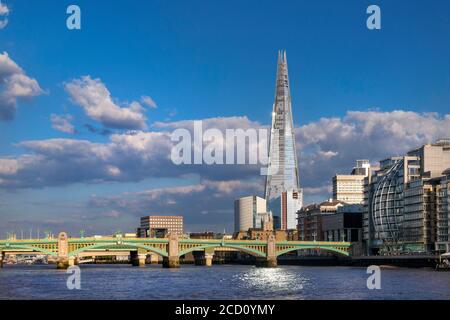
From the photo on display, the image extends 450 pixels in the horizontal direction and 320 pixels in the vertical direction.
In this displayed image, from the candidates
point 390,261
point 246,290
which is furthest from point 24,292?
point 390,261

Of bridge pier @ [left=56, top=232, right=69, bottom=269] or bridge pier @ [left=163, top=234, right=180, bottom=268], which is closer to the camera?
bridge pier @ [left=56, top=232, right=69, bottom=269]

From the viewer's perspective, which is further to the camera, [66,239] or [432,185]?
[432,185]

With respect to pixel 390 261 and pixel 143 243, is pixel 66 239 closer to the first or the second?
pixel 143 243

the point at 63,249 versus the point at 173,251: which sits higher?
the point at 63,249

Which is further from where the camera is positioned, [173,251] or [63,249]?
[173,251]

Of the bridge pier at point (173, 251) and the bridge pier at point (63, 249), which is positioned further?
the bridge pier at point (173, 251)

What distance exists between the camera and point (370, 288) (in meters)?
96.1

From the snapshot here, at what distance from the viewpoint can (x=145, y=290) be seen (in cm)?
9325

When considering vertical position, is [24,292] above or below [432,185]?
below
